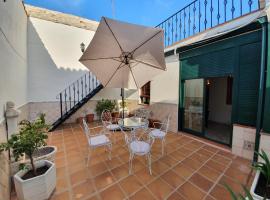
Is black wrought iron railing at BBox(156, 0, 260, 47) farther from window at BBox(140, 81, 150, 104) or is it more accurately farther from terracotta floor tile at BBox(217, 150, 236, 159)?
terracotta floor tile at BBox(217, 150, 236, 159)

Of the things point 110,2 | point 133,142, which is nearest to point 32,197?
point 133,142

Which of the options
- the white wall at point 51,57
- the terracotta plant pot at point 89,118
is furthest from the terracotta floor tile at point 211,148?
the white wall at point 51,57

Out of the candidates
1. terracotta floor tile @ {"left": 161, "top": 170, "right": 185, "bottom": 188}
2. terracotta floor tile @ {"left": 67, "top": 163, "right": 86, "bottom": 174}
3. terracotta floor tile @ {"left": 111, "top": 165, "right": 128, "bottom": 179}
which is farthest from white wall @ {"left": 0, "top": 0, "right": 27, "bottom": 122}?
terracotta floor tile @ {"left": 161, "top": 170, "right": 185, "bottom": 188}

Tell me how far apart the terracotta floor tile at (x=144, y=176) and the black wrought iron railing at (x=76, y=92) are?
4232 millimetres

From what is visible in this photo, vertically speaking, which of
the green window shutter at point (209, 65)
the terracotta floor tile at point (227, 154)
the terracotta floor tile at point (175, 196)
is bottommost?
the terracotta floor tile at point (175, 196)

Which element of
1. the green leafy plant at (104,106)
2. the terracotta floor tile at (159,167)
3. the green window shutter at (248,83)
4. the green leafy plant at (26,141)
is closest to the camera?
the green leafy plant at (26,141)

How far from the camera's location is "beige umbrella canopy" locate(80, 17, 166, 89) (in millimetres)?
2135

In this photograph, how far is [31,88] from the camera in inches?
196

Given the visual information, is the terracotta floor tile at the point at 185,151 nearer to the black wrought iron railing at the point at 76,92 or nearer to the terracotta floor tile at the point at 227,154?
the terracotta floor tile at the point at 227,154

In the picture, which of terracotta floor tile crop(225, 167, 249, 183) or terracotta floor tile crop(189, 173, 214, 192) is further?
terracotta floor tile crop(225, 167, 249, 183)

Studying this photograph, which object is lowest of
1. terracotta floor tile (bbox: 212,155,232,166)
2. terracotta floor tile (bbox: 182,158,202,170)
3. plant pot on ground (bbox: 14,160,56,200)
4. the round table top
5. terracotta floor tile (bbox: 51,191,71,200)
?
terracotta floor tile (bbox: 51,191,71,200)

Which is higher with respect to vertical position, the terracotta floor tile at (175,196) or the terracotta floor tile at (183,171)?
the terracotta floor tile at (183,171)

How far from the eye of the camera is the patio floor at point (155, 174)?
1884mm

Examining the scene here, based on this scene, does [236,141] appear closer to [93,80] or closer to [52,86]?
[93,80]
